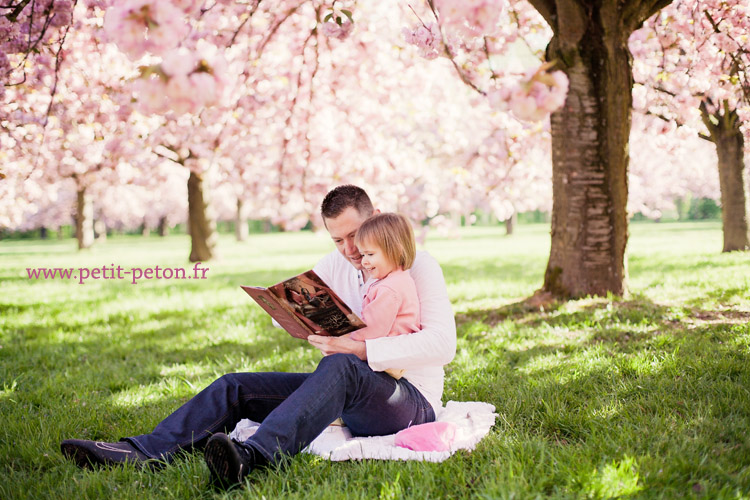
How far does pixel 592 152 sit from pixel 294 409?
391 cm

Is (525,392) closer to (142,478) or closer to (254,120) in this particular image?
(142,478)

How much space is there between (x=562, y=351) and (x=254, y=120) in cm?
600

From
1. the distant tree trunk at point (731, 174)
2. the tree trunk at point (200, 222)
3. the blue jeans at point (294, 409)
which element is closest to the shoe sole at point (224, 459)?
the blue jeans at point (294, 409)

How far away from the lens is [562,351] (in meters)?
3.97

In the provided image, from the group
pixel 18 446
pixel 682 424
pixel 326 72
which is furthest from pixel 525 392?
pixel 326 72

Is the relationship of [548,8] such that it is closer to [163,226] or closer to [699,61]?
[699,61]

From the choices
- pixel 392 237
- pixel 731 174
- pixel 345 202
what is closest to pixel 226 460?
pixel 392 237

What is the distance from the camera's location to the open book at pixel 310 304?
2.34 meters

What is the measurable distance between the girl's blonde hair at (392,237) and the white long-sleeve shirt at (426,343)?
0.15 meters

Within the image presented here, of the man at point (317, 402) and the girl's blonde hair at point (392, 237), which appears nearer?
the man at point (317, 402)

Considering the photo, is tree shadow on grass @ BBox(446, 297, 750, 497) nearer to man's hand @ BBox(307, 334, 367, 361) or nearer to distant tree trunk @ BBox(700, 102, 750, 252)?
man's hand @ BBox(307, 334, 367, 361)

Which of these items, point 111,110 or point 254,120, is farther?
point 254,120

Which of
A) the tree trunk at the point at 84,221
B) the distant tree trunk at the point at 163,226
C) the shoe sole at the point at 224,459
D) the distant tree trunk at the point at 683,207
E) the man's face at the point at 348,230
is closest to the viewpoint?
the shoe sole at the point at 224,459

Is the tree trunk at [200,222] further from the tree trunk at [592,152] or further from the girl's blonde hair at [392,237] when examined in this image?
the girl's blonde hair at [392,237]
